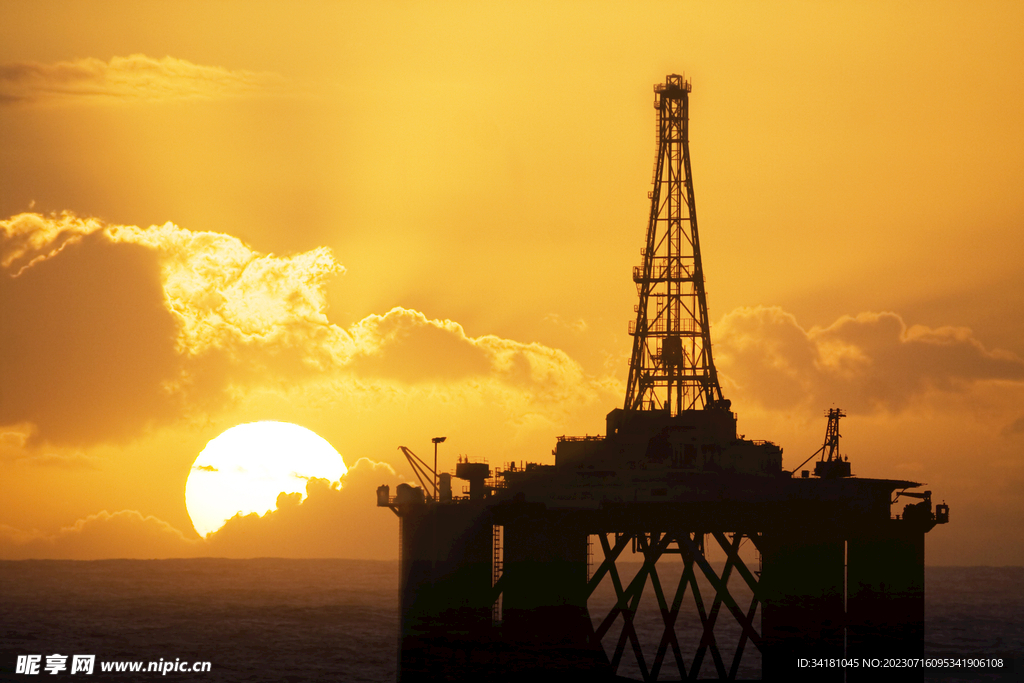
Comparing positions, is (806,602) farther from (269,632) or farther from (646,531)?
(269,632)

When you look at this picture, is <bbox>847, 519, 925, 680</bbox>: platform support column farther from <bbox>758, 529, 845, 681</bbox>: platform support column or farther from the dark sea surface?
the dark sea surface

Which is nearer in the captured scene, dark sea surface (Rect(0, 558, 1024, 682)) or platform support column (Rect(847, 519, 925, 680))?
platform support column (Rect(847, 519, 925, 680))

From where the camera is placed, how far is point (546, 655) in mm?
60688

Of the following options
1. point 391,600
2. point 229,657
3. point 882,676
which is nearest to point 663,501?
point 882,676

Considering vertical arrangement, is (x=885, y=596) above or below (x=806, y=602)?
above

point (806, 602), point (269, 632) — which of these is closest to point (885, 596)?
point (806, 602)

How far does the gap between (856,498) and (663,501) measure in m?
8.50

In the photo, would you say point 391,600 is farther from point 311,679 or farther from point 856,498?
point 856,498

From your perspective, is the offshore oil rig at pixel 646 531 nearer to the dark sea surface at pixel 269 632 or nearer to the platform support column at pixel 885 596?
the platform support column at pixel 885 596

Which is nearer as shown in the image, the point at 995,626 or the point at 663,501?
the point at 663,501

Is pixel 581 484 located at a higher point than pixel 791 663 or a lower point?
higher

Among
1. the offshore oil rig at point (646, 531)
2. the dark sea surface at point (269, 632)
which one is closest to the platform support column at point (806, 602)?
the offshore oil rig at point (646, 531)

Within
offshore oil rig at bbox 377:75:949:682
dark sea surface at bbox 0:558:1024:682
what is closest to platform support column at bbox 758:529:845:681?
offshore oil rig at bbox 377:75:949:682

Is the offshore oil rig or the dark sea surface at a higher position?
the offshore oil rig
